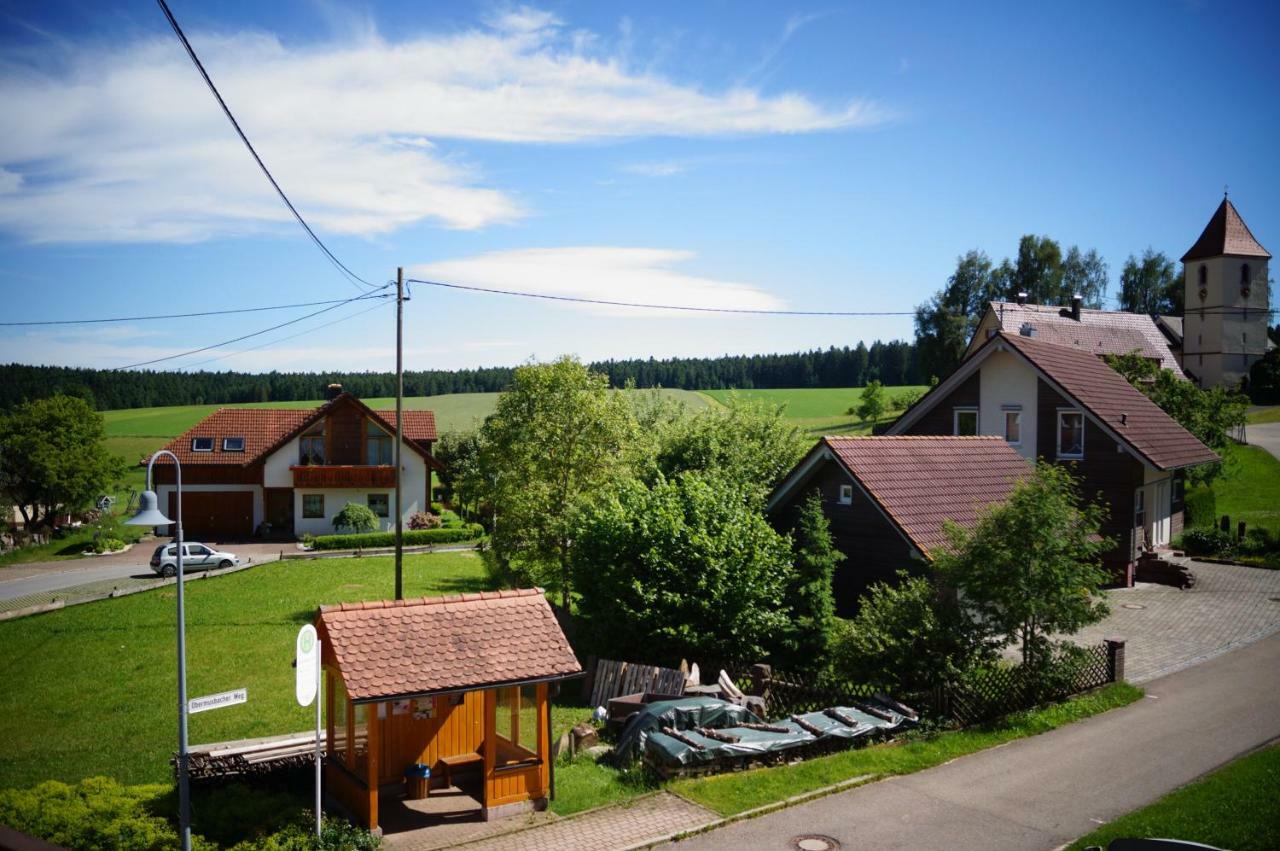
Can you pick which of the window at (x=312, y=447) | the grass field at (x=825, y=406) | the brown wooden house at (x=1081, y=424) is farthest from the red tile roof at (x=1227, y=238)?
Answer: the window at (x=312, y=447)

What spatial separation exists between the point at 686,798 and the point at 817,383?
4968 inches

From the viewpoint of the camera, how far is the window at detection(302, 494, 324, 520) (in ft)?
174

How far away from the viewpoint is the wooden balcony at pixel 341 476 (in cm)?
5150

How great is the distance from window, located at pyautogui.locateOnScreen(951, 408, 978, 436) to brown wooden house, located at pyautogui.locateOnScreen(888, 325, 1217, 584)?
4 centimetres

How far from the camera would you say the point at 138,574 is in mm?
39688

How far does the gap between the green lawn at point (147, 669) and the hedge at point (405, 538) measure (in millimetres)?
7547

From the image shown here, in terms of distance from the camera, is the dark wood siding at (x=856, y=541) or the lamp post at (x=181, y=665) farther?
the dark wood siding at (x=856, y=541)

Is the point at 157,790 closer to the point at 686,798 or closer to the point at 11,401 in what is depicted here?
the point at 686,798

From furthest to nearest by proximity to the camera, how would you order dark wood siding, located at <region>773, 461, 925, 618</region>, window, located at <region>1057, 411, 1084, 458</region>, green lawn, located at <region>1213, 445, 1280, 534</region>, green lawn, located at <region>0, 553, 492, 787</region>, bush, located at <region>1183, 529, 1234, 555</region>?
green lawn, located at <region>1213, 445, 1280, 534</region> < bush, located at <region>1183, 529, 1234, 555</region> < window, located at <region>1057, 411, 1084, 458</region> < dark wood siding, located at <region>773, 461, 925, 618</region> < green lawn, located at <region>0, 553, 492, 787</region>

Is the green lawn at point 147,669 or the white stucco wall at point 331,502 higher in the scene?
the white stucco wall at point 331,502

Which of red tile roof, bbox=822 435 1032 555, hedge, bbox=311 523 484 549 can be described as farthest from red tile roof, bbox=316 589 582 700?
hedge, bbox=311 523 484 549

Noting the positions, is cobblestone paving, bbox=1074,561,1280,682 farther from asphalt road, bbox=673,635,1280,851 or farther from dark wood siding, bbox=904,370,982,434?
dark wood siding, bbox=904,370,982,434

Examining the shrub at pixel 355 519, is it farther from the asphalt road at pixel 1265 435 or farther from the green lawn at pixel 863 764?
the asphalt road at pixel 1265 435

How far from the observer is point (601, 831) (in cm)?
1296
